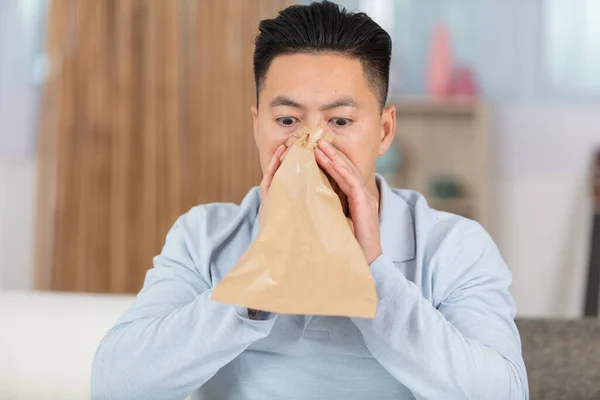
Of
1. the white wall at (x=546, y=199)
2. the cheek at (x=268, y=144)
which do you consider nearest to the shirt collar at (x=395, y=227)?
the cheek at (x=268, y=144)

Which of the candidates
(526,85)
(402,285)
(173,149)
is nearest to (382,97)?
(402,285)

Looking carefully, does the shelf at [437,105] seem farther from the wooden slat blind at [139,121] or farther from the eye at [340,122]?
the eye at [340,122]

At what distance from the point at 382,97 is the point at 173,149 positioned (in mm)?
2105

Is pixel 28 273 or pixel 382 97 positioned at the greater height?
pixel 382 97

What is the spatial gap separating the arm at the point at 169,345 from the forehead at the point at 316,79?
0.32 metres

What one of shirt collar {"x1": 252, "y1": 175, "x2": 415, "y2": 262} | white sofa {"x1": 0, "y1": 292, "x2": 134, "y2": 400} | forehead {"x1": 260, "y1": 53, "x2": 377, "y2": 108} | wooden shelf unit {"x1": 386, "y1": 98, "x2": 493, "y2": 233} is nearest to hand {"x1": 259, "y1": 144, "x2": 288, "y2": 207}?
forehead {"x1": 260, "y1": 53, "x2": 377, "y2": 108}

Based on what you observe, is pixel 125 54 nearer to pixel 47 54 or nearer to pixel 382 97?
pixel 47 54

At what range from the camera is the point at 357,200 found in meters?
1.07

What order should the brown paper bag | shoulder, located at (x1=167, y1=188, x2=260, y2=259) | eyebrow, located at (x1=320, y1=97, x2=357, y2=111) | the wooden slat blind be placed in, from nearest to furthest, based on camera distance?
the brown paper bag → eyebrow, located at (x1=320, y1=97, x2=357, y2=111) → shoulder, located at (x1=167, y1=188, x2=260, y2=259) → the wooden slat blind

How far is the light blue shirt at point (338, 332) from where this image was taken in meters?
1.06

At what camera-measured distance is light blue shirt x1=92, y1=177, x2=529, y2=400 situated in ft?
3.48

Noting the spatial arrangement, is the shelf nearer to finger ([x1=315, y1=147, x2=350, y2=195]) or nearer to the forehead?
A: the forehead

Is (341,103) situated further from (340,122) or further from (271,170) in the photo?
(271,170)

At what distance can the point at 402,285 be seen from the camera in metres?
1.06
